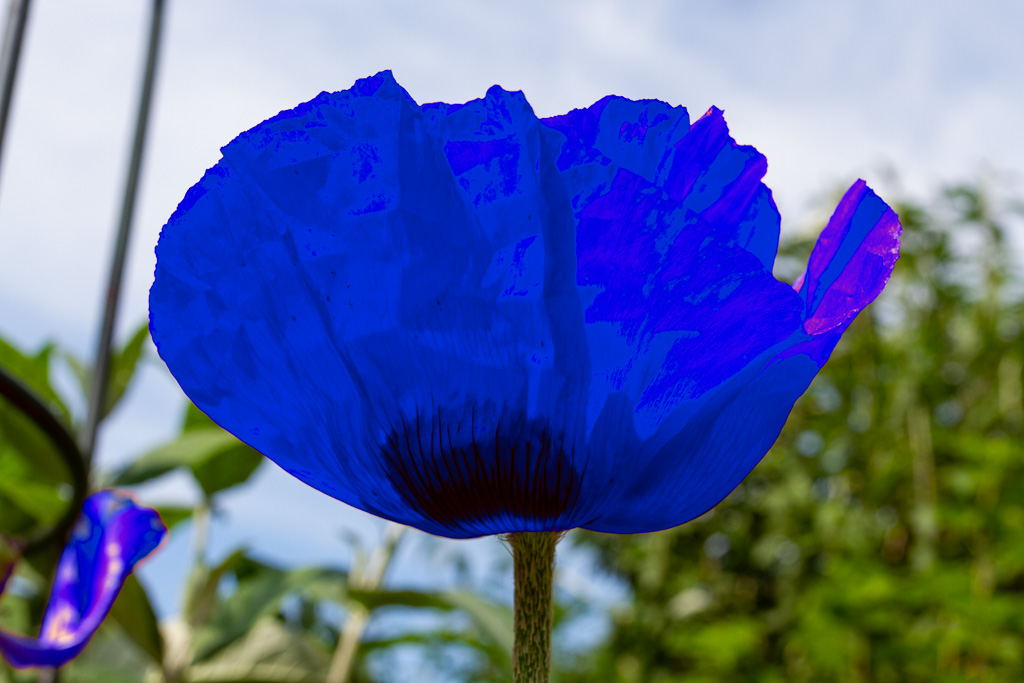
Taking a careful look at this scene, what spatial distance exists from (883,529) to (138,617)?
85.7 inches

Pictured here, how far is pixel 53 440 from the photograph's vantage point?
1.89ft

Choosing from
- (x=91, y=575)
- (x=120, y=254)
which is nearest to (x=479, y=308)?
(x=91, y=575)

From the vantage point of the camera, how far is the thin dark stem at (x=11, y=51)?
51 centimetres

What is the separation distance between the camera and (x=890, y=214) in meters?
0.23

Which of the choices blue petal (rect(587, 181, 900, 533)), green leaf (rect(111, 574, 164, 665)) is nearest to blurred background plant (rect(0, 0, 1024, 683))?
green leaf (rect(111, 574, 164, 665))

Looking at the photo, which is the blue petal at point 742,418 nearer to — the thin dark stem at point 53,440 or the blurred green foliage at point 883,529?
the thin dark stem at point 53,440

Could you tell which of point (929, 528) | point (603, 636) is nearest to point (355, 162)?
point (929, 528)

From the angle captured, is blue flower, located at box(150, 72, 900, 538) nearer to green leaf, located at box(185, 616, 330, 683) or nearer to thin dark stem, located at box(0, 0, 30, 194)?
thin dark stem, located at box(0, 0, 30, 194)

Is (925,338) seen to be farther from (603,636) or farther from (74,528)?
(74,528)

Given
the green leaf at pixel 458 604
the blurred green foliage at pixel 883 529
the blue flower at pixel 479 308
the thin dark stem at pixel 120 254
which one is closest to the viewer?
the blue flower at pixel 479 308

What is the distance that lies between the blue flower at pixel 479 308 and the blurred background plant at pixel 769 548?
0.37 meters

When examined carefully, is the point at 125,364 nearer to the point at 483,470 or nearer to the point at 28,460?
the point at 28,460

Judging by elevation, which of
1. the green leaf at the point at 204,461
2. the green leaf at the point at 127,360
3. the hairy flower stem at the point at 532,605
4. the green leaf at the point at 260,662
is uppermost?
the green leaf at the point at 127,360


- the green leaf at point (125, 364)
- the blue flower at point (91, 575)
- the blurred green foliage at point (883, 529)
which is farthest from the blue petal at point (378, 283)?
the blurred green foliage at point (883, 529)
